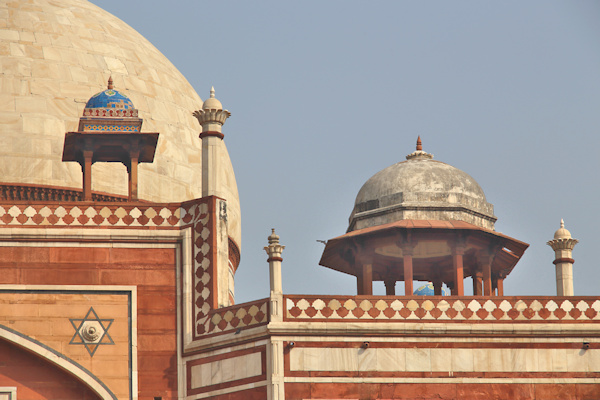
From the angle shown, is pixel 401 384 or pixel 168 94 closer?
pixel 401 384

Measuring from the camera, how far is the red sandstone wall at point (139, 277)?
3064 centimetres

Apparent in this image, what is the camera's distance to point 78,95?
3819 centimetres

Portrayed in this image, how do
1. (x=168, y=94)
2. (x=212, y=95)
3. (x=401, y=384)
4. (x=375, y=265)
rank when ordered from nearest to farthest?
(x=401, y=384) → (x=212, y=95) → (x=375, y=265) → (x=168, y=94)

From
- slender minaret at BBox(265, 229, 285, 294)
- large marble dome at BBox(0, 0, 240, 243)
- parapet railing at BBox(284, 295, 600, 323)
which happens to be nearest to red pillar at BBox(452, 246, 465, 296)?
parapet railing at BBox(284, 295, 600, 323)

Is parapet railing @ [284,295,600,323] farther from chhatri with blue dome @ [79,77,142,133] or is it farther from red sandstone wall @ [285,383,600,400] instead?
chhatri with blue dome @ [79,77,142,133]

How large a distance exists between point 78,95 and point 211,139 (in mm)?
6754

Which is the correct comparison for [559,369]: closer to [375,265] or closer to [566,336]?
[566,336]

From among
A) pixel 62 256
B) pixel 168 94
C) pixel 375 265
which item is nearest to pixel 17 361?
pixel 62 256

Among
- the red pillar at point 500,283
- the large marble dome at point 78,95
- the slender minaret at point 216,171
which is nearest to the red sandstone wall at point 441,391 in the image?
the slender minaret at point 216,171

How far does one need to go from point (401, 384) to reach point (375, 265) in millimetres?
5699

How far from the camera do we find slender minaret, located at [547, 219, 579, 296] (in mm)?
32562

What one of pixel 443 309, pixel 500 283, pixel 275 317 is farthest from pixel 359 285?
pixel 275 317

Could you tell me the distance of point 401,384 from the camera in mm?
29875

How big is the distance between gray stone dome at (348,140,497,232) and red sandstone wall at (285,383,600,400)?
461 centimetres
